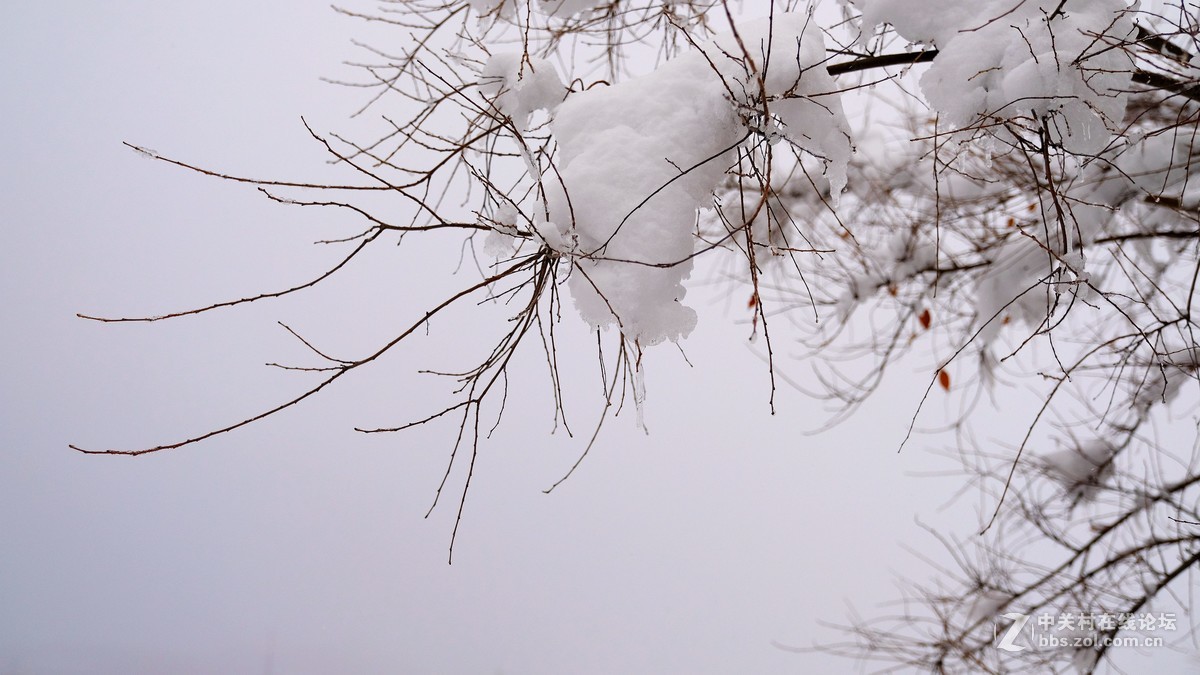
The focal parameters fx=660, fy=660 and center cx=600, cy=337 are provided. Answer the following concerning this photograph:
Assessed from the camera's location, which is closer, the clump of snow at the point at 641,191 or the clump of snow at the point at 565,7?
the clump of snow at the point at 641,191

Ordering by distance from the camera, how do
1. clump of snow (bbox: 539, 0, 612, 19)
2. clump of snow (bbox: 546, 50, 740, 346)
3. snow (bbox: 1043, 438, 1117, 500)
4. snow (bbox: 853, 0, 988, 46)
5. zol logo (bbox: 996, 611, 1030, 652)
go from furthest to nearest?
snow (bbox: 1043, 438, 1117, 500) < zol logo (bbox: 996, 611, 1030, 652) < clump of snow (bbox: 539, 0, 612, 19) < snow (bbox: 853, 0, 988, 46) < clump of snow (bbox: 546, 50, 740, 346)

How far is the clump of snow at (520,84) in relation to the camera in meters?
1.82

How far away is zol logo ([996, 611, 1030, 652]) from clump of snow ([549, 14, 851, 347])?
2.40 m

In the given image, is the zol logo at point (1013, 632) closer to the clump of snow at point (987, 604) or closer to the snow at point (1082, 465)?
the clump of snow at point (987, 604)

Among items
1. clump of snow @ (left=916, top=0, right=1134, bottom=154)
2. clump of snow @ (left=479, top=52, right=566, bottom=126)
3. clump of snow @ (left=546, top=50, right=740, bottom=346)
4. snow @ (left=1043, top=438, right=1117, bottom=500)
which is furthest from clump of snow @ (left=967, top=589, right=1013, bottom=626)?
clump of snow @ (left=479, top=52, right=566, bottom=126)

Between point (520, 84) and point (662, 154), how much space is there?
1.72ft

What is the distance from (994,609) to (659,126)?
2.78m

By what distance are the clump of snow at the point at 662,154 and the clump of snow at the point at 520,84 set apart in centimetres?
18

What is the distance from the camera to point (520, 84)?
5.95 ft

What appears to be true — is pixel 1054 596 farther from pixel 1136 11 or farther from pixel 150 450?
pixel 150 450

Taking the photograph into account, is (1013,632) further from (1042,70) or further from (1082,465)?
(1042,70)

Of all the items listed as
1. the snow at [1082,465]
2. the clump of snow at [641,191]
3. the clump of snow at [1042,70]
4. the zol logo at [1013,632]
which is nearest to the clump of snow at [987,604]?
the zol logo at [1013,632]

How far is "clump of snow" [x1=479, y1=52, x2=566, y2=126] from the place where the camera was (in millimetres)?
1818

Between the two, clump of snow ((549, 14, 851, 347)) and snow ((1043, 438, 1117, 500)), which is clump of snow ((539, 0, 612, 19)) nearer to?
clump of snow ((549, 14, 851, 347))
